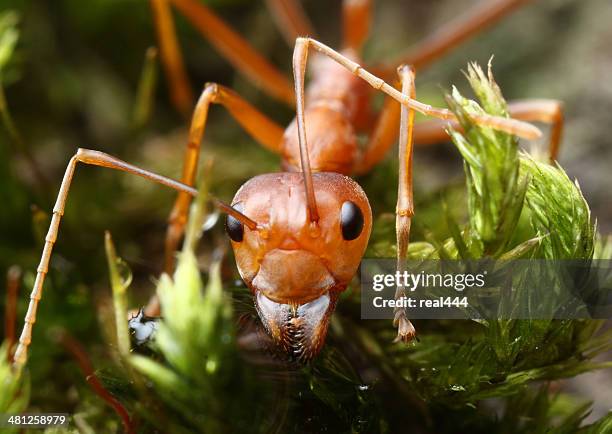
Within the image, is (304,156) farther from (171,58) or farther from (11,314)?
(171,58)

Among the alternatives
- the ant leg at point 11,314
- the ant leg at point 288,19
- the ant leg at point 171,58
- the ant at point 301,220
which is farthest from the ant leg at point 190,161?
the ant leg at point 288,19

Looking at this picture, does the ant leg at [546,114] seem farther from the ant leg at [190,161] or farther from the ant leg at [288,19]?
the ant leg at [288,19]

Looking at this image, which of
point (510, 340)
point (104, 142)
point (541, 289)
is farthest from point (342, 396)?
point (104, 142)

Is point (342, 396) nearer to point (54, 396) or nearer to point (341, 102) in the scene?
point (54, 396)

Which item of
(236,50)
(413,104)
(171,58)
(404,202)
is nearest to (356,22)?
(236,50)

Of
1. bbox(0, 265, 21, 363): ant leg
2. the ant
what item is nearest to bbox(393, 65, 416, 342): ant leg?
the ant

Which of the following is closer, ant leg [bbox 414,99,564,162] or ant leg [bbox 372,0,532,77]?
ant leg [bbox 414,99,564,162]

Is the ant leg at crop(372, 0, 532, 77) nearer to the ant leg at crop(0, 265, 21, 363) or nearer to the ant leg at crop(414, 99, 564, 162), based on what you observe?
the ant leg at crop(414, 99, 564, 162)
